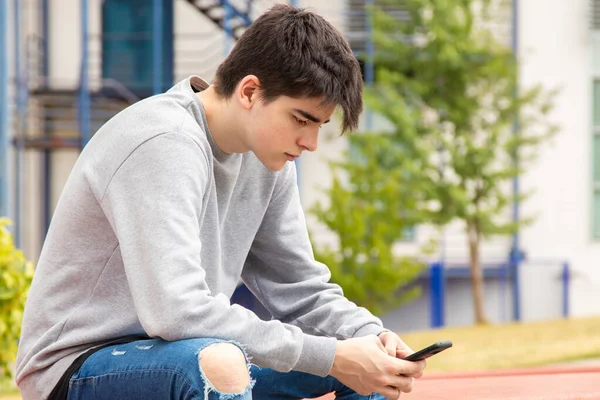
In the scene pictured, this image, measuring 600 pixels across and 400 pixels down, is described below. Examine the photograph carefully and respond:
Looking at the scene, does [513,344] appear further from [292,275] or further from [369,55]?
[292,275]

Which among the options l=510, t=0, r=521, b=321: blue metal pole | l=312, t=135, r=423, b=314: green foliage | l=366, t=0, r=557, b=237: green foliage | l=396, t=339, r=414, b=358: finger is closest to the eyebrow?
l=396, t=339, r=414, b=358: finger

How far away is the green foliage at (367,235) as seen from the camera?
10328mm

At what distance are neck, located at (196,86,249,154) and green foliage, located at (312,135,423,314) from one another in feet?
25.0

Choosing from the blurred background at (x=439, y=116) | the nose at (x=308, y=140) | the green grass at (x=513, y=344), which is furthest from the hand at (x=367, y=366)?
the blurred background at (x=439, y=116)

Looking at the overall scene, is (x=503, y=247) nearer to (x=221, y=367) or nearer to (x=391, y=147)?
(x=391, y=147)

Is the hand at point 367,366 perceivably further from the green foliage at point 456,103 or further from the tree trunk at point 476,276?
the tree trunk at point 476,276

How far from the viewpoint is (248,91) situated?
2.46 meters

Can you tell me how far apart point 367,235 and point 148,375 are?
8440 mm

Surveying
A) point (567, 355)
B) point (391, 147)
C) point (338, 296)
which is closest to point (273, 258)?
point (338, 296)

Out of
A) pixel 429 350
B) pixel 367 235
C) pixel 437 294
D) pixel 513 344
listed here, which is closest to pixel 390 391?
pixel 429 350

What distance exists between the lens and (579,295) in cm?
1321

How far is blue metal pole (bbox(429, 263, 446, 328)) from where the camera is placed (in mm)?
12531

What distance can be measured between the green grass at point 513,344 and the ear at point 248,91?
3.39m

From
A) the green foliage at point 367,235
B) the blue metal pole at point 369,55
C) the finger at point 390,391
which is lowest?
the green foliage at point 367,235
